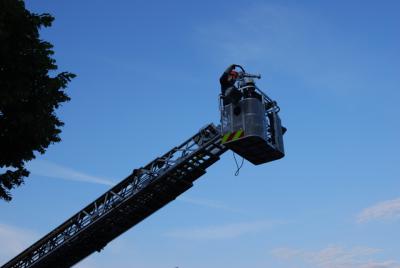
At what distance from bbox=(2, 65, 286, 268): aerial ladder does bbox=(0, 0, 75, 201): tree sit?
3109mm

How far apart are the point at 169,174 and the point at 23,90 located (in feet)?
16.0

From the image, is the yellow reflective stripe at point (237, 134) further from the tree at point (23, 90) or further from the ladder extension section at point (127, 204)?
the tree at point (23, 90)

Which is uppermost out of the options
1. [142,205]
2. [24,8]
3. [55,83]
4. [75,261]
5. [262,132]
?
[24,8]

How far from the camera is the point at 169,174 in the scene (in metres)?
13.4

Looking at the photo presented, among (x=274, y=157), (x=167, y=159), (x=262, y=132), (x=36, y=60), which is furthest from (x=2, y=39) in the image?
(x=274, y=157)

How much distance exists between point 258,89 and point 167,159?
3405 millimetres

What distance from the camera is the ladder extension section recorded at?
44.0 feet

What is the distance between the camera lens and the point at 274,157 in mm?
13039

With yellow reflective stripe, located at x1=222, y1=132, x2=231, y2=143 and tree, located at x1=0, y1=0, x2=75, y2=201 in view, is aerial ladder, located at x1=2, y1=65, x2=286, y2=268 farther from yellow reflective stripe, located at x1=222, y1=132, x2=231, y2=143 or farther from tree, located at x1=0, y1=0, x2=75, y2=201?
tree, located at x1=0, y1=0, x2=75, y2=201

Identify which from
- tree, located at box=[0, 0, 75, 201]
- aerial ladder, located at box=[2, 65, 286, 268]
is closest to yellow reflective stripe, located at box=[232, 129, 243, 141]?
aerial ladder, located at box=[2, 65, 286, 268]

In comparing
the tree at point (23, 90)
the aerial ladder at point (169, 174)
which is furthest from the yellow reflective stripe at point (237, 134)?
the tree at point (23, 90)

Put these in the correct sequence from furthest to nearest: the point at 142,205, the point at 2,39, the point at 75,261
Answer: the point at 75,261
the point at 142,205
the point at 2,39

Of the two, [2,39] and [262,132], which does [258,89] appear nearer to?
[262,132]

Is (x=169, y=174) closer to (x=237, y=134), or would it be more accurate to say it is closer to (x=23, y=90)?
(x=237, y=134)
